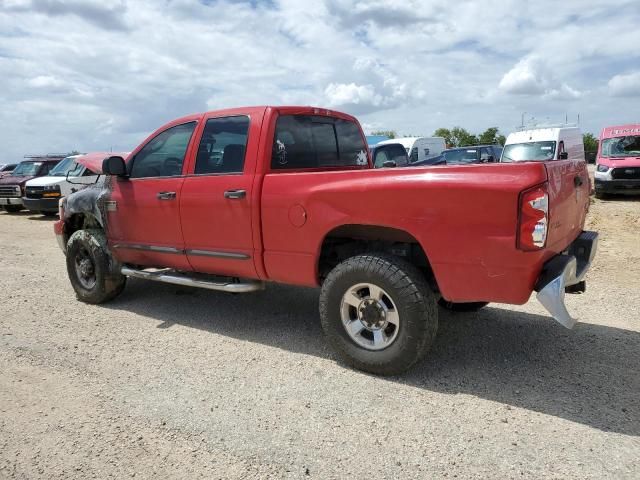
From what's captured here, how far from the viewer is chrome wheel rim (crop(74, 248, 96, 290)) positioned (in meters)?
5.70

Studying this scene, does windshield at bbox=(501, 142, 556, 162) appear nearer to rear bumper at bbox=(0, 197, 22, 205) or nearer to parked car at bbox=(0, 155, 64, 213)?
parked car at bbox=(0, 155, 64, 213)

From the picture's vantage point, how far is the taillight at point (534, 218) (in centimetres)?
295

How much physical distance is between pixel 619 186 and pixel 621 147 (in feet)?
6.04

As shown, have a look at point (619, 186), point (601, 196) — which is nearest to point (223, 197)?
point (619, 186)

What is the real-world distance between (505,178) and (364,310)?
1.36 metres

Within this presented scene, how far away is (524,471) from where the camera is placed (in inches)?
101

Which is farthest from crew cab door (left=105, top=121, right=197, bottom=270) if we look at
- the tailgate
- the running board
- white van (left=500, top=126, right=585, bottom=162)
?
white van (left=500, top=126, right=585, bottom=162)

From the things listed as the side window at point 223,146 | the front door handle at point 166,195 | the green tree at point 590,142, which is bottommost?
the green tree at point 590,142

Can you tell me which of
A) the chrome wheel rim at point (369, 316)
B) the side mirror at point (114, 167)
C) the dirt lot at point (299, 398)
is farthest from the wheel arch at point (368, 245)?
the side mirror at point (114, 167)

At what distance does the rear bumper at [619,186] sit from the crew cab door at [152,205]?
1323 cm

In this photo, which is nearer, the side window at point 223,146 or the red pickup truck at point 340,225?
the red pickup truck at point 340,225

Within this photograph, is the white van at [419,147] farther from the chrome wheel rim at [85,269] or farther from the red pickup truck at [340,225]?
the chrome wheel rim at [85,269]

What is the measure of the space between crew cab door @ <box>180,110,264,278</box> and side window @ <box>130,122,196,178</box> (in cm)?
21

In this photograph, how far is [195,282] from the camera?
459 centimetres
